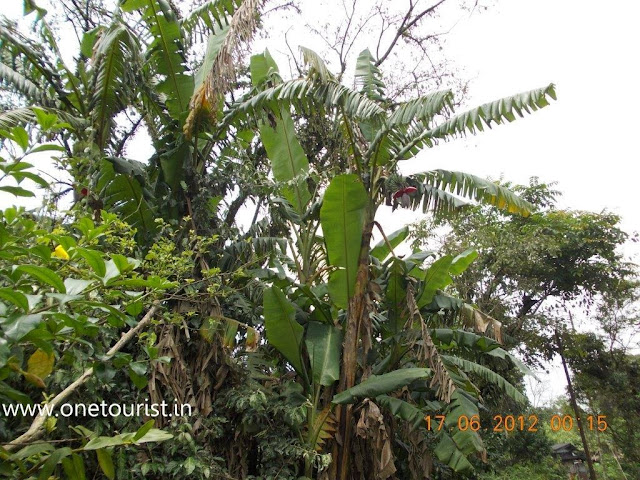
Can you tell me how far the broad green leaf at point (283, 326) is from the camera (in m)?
5.16

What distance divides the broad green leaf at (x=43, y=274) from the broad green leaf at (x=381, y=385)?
340 centimetres

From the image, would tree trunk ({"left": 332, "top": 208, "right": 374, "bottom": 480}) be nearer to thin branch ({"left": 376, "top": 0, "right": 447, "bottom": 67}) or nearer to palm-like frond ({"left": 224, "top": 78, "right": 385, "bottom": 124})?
palm-like frond ({"left": 224, "top": 78, "right": 385, "bottom": 124})

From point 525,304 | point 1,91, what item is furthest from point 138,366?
point 525,304

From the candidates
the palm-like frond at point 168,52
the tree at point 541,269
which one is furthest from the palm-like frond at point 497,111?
the tree at point 541,269

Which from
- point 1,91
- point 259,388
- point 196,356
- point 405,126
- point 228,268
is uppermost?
point 1,91

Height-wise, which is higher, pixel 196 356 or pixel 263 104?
pixel 263 104

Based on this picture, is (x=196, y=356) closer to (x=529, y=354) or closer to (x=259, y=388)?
(x=259, y=388)

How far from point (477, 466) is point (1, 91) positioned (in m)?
8.44

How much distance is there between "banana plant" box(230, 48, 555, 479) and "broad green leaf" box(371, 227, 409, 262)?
1.38 feet

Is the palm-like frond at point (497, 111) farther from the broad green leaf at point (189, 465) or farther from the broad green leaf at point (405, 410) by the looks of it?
the broad green leaf at point (189, 465)

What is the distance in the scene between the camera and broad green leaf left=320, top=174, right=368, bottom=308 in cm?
489

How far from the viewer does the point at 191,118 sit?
4727 millimetres

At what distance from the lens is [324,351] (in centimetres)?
524

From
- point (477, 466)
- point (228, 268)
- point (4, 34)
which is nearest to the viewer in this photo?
point (4, 34)
